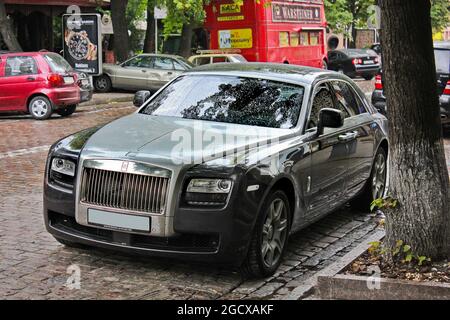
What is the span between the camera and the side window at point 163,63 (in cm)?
2288

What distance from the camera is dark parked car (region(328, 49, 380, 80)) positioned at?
33719 mm

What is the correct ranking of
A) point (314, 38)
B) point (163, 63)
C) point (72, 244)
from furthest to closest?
point (314, 38)
point (163, 63)
point (72, 244)

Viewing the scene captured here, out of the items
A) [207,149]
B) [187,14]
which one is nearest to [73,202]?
[207,149]

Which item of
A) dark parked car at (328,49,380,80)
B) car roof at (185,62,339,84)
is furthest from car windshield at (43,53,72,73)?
dark parked car at (328,49,380,80)

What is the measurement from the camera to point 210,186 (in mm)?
5168

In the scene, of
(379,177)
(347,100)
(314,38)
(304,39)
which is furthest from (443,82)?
(314,38)

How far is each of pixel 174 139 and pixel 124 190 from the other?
0.62m

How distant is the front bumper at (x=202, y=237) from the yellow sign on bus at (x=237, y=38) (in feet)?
66.0

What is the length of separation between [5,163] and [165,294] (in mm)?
6537

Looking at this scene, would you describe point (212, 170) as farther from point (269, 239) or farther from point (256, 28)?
point (256, 28)

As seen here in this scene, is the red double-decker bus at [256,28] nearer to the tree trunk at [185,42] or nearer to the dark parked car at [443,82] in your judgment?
the tree trunk at [185,42]

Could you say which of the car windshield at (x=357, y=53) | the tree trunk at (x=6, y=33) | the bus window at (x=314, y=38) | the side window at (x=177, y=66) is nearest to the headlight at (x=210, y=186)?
the side window at (x=177, y=66)

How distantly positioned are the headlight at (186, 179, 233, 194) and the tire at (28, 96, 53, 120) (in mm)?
12228
